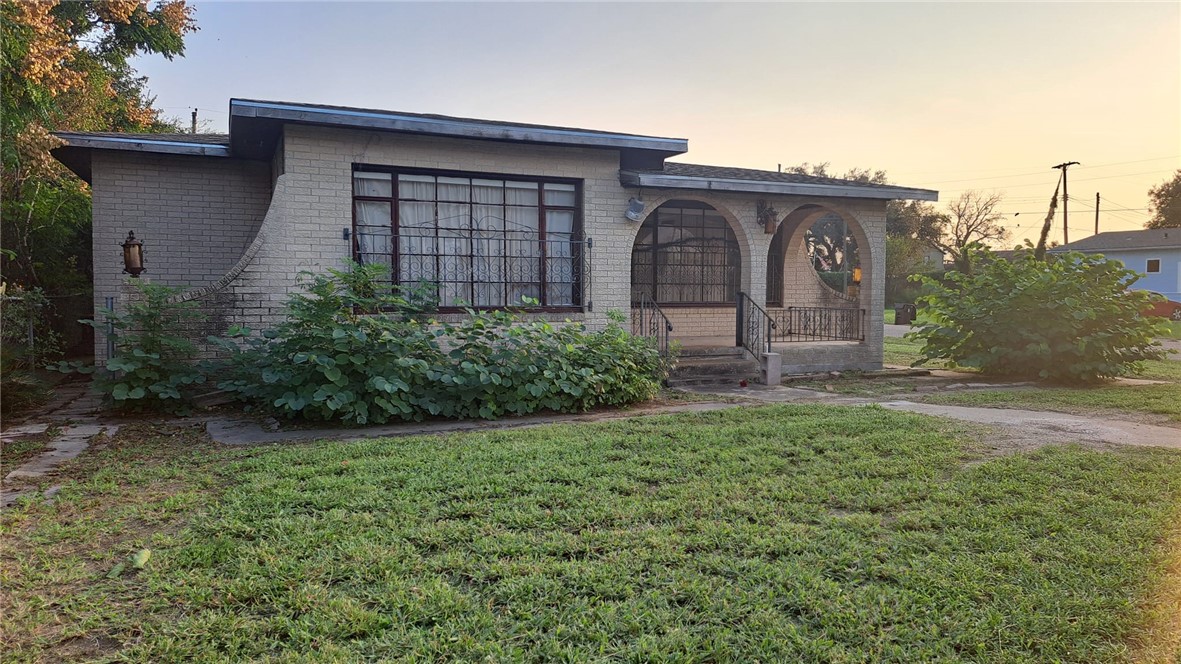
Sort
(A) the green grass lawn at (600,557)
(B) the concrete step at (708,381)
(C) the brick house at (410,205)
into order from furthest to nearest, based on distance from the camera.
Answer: (B) the concrete step at (708,381) → (C) the brick house at (410,205) → (A) the green grass lawn at (600,557)

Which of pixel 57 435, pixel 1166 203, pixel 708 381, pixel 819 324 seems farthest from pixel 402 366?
pixel 1166 203

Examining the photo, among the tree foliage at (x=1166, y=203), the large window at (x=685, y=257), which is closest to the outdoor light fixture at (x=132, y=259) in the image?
the large window at (x=685, y=257)

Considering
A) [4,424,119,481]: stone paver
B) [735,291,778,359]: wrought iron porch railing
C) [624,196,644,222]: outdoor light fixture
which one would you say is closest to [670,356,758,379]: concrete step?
[735,291,778,359]: wrought iron porch railing

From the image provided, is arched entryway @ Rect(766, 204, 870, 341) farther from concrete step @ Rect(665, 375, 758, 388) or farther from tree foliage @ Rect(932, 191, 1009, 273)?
tree foliage @ Rect(932, 191, 1009, 273)

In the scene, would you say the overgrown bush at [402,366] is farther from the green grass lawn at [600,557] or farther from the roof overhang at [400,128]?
the roof overhang at [400,128]

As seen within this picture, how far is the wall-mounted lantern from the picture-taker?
10.6 m

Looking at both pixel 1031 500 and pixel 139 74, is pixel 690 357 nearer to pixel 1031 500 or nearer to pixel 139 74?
pixel 1031 500

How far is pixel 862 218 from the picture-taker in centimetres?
1149

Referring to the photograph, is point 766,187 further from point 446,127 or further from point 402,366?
point 402,366

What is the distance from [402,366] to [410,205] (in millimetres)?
3108

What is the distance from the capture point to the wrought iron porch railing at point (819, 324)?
12.0m

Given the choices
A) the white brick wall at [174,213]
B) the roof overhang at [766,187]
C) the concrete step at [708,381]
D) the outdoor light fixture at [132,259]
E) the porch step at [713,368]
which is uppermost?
the roof overhang at [766,187]

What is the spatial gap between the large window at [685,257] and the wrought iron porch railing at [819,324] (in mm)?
1169

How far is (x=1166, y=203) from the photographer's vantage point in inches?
1892
